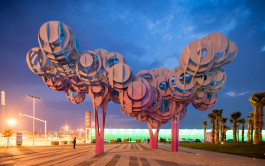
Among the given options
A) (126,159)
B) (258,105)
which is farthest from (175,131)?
(258,105)

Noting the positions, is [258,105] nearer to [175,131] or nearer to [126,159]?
[175,131]

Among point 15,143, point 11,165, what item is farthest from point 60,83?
point 15,143

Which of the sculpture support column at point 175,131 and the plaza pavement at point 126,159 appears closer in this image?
the plaza pavement at point 126,159

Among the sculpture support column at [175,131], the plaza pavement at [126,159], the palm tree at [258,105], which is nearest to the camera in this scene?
the plaza pavement at [126,159]

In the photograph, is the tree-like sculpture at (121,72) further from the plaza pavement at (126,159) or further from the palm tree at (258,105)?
the palm tree at (258,105)

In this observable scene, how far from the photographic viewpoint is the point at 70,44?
2138 centimetres

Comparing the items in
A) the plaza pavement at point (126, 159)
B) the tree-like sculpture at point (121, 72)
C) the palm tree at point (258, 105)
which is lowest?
the plaza pavement at point (126, 159)

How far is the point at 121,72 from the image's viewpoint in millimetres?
22219

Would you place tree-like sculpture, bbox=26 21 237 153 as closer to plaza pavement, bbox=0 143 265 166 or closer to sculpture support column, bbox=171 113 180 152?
sculpture support column, bbox=171 113 180 152

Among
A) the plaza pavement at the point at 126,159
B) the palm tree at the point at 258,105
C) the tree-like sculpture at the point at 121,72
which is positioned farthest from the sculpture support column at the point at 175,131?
the palm tree at the point at 258,105

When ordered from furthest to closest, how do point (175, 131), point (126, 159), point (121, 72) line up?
point (175, 131) → point (121, 72) → point (126, 159)

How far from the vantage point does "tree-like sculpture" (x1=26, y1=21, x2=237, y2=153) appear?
21.0m

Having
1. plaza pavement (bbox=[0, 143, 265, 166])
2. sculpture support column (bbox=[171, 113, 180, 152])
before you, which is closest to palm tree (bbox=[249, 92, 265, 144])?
sculpture support column (bbox=[171, 113, 180, 152])

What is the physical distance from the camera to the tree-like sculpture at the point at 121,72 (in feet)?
69.0
